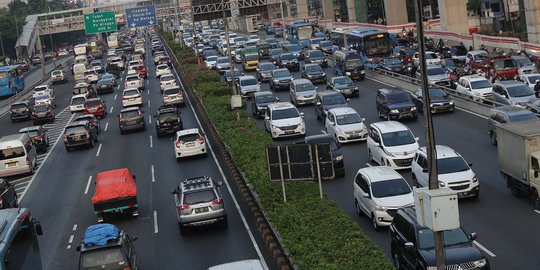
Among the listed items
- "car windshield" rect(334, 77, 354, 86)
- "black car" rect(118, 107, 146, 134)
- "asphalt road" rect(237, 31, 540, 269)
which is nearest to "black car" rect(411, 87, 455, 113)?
"asphalt road" rect(237, 31, 540, 269)

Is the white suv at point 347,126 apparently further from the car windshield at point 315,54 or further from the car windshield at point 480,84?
the car windshield at point 315,54

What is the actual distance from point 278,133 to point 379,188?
17.0 m

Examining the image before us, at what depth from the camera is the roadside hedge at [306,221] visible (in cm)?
1882

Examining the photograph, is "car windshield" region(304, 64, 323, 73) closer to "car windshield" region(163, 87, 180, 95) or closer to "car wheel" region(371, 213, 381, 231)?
"car windshield" region(163, 87, 180, 95)

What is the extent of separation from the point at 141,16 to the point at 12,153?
2856 inches

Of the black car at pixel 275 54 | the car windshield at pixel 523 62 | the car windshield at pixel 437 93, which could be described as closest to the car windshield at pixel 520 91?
the car windshield at pixel 437 93

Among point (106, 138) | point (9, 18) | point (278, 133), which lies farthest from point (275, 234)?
point (9, 18)

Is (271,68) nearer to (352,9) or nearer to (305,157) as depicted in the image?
(305,157)

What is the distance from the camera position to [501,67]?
54.1m

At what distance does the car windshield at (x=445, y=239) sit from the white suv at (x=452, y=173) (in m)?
7.16

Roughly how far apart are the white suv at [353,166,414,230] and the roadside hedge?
4.17 feet

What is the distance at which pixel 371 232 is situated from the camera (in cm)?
2489

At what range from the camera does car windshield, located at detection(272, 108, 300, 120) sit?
4281 cm

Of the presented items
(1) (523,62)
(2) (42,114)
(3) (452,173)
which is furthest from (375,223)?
(2) (42,114)
